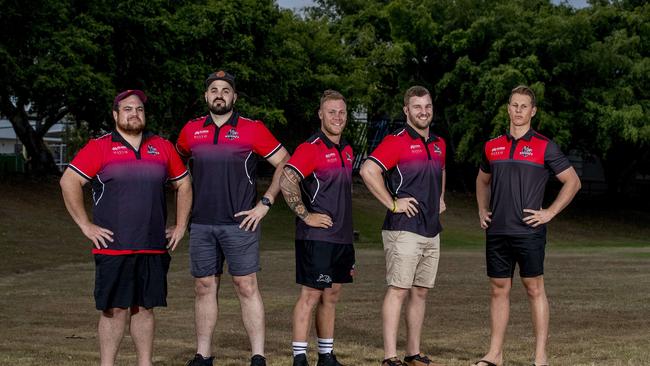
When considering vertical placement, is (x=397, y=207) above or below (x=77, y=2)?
below

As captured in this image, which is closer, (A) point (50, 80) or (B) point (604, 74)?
(A) point (50, 80)

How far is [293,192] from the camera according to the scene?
8.95 meters

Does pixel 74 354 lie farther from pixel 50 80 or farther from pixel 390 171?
pixel 50 80

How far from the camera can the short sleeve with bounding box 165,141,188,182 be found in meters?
8.46

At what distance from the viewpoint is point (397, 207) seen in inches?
352

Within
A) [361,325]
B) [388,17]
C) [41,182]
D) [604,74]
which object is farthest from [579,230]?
[361,325]

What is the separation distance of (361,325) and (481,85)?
113 ft

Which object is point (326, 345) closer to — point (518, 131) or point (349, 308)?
point (518, 131)

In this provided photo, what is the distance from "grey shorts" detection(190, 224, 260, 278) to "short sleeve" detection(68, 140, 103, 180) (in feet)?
3.93

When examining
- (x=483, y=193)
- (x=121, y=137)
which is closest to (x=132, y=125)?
(x=121, y=137)

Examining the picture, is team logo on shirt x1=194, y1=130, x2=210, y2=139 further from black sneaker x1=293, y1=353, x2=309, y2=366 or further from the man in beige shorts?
black sneaker x1=293, y1=353, x2=309, y2=366

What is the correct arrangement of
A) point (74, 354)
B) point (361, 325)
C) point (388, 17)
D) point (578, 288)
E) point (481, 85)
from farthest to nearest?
1. point (388, 17)
2. point (481, 85)
3. point (578, 288)
4. point (361, 325)
5. point (74, 354)

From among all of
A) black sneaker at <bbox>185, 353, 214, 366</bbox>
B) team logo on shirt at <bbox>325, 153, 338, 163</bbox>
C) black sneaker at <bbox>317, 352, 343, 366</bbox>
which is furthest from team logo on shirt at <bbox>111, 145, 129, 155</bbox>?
black sneaker at <bbox>317, 352, 343, 366</bbox>

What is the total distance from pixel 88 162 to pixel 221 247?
1.50m
